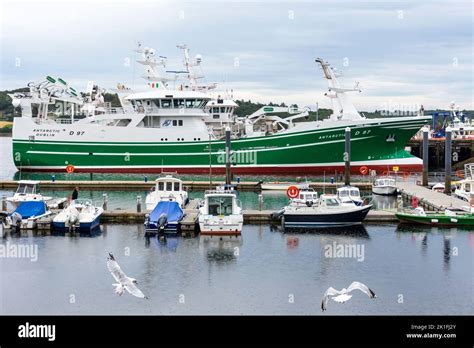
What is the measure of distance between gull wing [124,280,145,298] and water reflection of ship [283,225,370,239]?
34.4 ft

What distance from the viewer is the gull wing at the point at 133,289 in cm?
1909

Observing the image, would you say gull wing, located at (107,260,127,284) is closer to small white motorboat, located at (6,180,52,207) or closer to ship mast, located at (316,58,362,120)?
small white motorboat, located at (6,180,52,207)

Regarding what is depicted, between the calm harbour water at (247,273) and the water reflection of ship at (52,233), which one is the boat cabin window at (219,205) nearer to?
the calm harbour water at (247,273)

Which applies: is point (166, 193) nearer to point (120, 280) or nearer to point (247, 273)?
point (247, 273)

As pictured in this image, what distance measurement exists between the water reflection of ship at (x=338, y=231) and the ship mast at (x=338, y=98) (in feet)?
83.6

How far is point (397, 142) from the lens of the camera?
177 feet

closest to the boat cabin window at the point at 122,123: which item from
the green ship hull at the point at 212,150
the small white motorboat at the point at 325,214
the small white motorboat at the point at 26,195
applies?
the green ship hull at the point at 212,150

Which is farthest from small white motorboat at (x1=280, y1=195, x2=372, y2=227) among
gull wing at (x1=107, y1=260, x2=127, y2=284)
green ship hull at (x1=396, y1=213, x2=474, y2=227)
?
gull wing at (x1=107, y1=260, x2=127, y2=284)

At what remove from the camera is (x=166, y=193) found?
33.8m

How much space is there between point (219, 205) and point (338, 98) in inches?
1151

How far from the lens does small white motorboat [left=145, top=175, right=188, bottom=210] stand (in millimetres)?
32781

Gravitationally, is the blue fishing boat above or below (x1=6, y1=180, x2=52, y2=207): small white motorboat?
below
